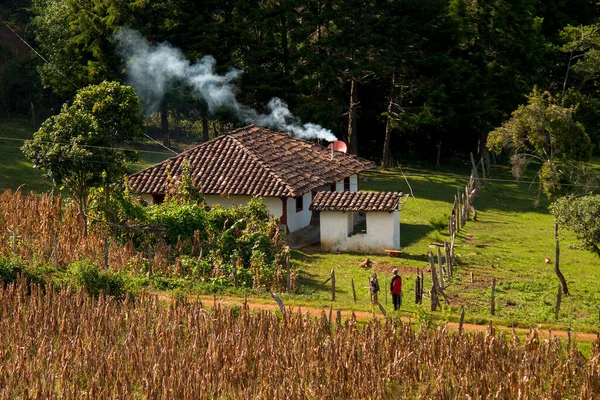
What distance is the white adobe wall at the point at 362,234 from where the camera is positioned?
32.5 m

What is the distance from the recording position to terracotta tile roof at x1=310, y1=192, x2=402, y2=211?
105ft

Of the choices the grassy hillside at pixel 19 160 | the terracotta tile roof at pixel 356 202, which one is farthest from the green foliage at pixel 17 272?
the grassy hillside at pixel 19 160

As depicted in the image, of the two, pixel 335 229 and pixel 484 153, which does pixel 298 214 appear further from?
pixel 484 153

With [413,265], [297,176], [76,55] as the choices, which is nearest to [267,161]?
[297,176]

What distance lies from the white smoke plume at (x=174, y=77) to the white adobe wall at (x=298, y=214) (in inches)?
435

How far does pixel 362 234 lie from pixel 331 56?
17981mm

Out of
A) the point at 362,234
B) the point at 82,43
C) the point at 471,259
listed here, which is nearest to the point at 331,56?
the point at 82,43

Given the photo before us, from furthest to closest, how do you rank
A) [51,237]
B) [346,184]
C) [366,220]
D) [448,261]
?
1. [346,184]
2. [366,220]
3. [448,261]
4. [51,237]

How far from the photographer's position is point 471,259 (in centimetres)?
3206

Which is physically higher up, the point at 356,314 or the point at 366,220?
the point at 366,220

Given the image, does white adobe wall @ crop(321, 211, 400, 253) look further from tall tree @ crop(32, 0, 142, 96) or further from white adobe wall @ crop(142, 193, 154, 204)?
tall tree @ crop(32, 0, 142, 96)

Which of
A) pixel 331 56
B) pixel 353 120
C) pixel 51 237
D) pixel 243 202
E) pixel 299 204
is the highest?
pixel 331 56

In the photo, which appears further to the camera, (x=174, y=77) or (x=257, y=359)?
(x=174, y=77)

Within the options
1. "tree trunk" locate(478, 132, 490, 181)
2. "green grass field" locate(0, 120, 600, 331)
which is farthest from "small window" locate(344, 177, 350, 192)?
"tree trunk" locate(478, 132, 490, 181)
